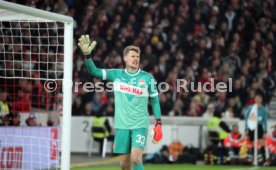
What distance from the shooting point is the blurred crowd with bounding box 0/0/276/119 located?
66.9 feet

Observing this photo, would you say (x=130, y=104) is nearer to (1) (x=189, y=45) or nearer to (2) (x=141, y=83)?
(2) (x=141, y=83)

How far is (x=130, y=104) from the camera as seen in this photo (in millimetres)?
9602

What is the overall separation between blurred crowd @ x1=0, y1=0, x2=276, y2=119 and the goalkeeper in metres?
9.91

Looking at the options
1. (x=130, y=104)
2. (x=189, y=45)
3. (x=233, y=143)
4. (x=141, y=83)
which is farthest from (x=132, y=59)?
(x=189, y=45)

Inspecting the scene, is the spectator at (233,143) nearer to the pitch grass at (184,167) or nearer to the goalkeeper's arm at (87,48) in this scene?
the pitch grass at (184,167)

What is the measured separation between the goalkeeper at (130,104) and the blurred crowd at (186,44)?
32.5 ft

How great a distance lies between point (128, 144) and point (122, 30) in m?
13.1

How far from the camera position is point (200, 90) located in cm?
2056

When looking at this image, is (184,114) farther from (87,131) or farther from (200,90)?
(87,131)

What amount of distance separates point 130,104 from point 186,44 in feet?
42.8

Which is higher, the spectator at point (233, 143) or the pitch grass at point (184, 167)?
the spectator at point (233, 143)

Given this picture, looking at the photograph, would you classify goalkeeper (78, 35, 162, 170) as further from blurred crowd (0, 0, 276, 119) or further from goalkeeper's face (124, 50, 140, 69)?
blurred crowd (0, 0, 276, 119)

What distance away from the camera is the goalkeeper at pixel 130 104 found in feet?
31.1

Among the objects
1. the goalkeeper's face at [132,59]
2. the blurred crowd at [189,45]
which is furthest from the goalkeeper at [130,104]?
the blurred crowd at [189,45]
